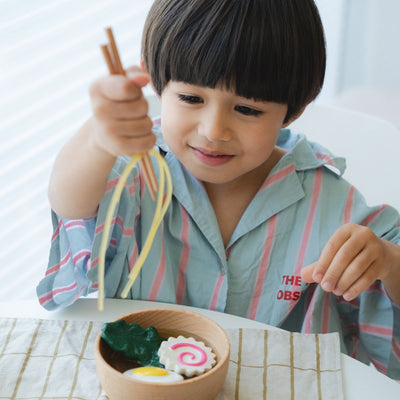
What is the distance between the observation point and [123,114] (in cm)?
55

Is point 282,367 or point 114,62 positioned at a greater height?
point 114,62

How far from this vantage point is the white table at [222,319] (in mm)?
639

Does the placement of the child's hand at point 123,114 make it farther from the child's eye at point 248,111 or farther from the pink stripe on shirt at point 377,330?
the pink stripe on shirt at point 377,330

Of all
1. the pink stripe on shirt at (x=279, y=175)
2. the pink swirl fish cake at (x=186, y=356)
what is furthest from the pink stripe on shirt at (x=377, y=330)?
the pink swirl fish cake at (x=186, y=356)

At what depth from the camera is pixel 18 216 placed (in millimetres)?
1667

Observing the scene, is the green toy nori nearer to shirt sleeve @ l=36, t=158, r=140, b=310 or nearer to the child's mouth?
shirt sleeve @ l=36, t=158, r=140, b=310

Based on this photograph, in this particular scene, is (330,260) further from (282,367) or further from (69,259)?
(69,259)

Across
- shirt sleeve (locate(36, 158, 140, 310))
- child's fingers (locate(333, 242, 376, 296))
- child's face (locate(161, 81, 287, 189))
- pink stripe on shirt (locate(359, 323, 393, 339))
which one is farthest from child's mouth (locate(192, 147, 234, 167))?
pink stripe on shirt (locate(359, 323, 393, 339))

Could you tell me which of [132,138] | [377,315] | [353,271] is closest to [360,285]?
[353,271]

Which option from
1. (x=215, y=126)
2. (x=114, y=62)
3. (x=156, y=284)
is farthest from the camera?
(x=156, y=284)

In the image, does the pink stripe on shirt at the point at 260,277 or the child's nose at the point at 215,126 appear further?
the pink stripe on shirt at the point at 260,277

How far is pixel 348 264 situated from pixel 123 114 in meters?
0.35

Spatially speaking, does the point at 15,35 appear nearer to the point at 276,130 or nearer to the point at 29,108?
the point at 29,108

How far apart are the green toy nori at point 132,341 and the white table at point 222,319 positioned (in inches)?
3.9
